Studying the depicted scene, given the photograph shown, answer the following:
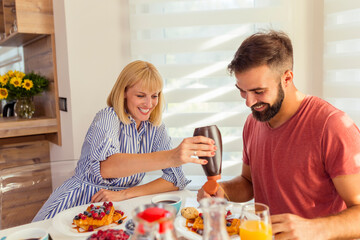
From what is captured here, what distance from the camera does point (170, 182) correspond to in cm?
166

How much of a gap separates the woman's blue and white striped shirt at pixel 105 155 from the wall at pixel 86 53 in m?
0.71

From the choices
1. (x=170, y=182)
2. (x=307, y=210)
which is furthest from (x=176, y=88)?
(x=307, y=210)

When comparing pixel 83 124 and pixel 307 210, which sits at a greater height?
pixel 83 124

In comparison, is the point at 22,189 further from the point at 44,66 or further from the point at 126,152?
the point at 44,66

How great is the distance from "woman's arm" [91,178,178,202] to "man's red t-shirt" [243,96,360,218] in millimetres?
436

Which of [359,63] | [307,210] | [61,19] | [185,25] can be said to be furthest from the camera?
[61,19]

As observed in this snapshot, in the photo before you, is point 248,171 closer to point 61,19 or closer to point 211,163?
point 211,163

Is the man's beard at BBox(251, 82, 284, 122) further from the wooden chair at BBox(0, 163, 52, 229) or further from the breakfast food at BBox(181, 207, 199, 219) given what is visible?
the wooden chair at BBox(0, 163, 52, 229)

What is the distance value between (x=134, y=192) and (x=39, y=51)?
6.40 ft

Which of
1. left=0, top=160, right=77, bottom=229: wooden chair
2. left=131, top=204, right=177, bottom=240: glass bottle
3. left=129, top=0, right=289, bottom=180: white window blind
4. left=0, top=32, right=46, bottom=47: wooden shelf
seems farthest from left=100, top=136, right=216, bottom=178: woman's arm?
left=0, top=32, right=46, bottom=47: wooden shelf

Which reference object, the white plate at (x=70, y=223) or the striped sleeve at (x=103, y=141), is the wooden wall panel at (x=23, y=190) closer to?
the striped sleeve at (x=103, y=141)

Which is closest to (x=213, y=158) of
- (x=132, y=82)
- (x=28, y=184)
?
(x=132, y=82)

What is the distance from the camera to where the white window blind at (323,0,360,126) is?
1.92 m

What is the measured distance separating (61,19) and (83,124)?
29.3 inches
